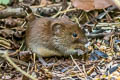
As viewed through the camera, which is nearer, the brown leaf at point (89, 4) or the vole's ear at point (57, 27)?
the vole's ear at point (57, 27)

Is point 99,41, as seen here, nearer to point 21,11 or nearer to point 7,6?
point 21,11

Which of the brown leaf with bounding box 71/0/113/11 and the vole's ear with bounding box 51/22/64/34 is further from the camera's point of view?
the brown leaf with bounding box 71/0/113/11

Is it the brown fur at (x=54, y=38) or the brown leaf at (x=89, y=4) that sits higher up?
the brown leaf at (x=89, y=4)

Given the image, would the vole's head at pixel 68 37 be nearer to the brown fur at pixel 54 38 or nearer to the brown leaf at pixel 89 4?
the brown fur at pixel 54 38

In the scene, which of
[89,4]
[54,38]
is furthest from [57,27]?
[89,4]

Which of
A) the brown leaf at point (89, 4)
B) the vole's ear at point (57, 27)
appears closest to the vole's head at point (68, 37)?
the vole's ear at point (57, 27)

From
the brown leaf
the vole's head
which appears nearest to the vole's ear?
the vole's head

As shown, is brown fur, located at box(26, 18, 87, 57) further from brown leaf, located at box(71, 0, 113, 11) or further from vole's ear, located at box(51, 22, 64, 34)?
brown leaf, located at box(71, 0, 113, 11)

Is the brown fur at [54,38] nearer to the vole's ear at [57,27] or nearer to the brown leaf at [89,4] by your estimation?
the vole's ear at [57,27]

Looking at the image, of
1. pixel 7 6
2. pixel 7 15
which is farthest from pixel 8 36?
pixel 7 6
